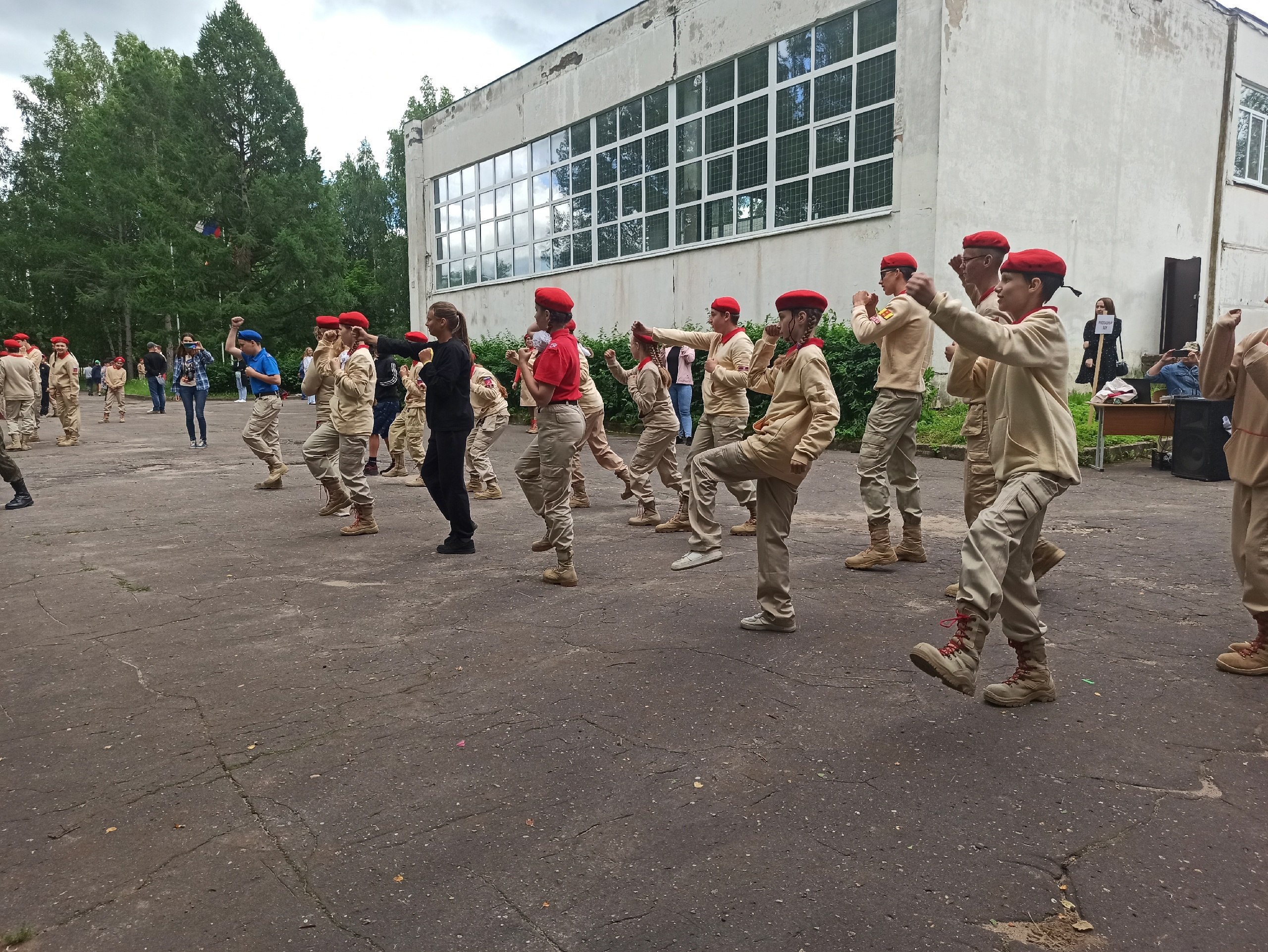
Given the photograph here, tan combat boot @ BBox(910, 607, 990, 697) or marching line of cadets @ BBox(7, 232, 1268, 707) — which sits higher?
marching line of cadets @ BBox(7, 232, 1268, 707)

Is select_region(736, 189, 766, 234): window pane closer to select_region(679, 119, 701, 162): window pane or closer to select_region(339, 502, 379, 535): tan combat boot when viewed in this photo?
select_region(679, 119, 701, 162): window pane

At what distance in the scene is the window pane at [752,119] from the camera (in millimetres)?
18734

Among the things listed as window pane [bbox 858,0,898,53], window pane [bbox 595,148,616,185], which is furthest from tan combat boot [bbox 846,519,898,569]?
window pane [bbox 595,148,616,185]

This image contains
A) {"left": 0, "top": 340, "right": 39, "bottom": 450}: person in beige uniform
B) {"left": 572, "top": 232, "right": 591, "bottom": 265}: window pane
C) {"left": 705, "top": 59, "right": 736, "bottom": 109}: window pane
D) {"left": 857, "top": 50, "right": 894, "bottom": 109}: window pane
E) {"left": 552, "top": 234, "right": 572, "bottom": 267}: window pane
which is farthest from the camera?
→ {"left": 552, "top": 234, "right": 572, "bottom": 267}: window pane

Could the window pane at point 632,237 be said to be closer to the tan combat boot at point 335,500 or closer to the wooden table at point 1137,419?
the wooden table at point 1137,419

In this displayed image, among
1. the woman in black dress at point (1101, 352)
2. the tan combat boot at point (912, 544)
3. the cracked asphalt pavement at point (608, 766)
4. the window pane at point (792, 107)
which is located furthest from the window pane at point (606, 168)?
the cracked asphalt pavement at point (608, 766)

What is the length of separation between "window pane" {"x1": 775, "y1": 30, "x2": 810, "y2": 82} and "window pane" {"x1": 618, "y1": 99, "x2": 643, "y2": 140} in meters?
4.43

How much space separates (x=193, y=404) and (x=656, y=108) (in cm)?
1209

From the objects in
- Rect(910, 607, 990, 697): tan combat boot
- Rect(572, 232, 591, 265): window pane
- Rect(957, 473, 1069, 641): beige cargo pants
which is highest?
Rect(572, 232, 591, 265): window pane

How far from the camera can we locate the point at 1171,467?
11.3 metres

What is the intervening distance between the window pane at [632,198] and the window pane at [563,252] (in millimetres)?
2287

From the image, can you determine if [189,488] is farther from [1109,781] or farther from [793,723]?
[1109,781]

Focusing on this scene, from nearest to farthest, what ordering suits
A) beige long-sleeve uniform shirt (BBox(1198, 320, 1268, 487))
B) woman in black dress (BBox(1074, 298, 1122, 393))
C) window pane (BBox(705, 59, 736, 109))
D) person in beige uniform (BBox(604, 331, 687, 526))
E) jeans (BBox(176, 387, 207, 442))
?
beige long-sleeve uniform shirt (BBox(1198, 320, 1268, 487))
person in beige uniform (BBox(604, 331, 687, 526))
woman in black dress (BBox(1074, 298, 1122, 393))
jeans (BBox(176, 387, 207, 442))
window pane (BBox(705, 59, 736, 109))

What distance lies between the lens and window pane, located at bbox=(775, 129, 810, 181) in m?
17.8
